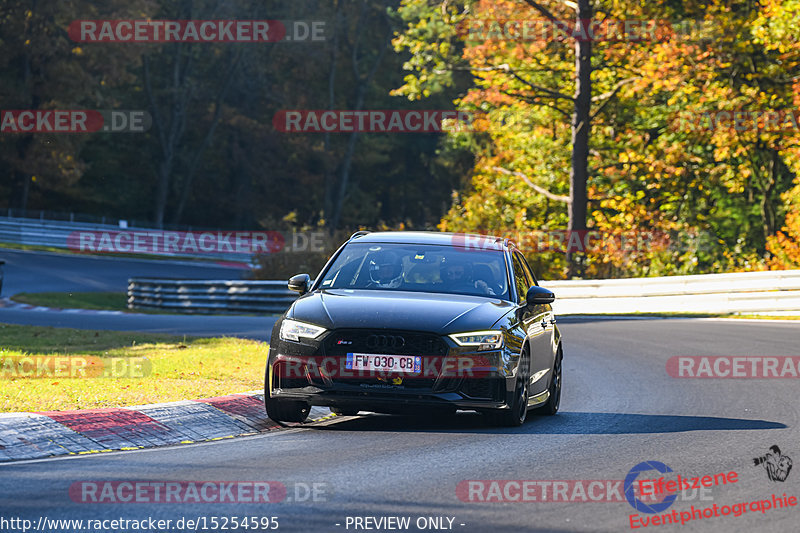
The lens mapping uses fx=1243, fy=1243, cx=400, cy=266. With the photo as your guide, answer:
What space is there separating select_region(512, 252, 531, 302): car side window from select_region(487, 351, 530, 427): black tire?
86 cm

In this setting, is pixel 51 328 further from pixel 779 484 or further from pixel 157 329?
pixel 779 484

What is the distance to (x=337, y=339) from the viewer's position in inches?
379

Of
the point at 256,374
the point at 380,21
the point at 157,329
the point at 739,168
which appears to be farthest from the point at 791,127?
the point at 380,21

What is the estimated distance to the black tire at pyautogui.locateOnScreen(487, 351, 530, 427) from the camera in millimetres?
10102

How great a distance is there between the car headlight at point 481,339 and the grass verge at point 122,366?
2755mm

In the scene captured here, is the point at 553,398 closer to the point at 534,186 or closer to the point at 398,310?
the point at 398,310

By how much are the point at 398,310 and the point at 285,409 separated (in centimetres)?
125

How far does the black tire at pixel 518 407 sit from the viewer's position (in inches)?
398

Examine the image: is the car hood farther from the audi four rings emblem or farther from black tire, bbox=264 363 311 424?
black tire, bbox=264 363 311 424

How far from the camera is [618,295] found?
29.5 metres

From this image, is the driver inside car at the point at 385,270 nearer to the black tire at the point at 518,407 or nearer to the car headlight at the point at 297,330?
the car headlight at the point at 297,330
